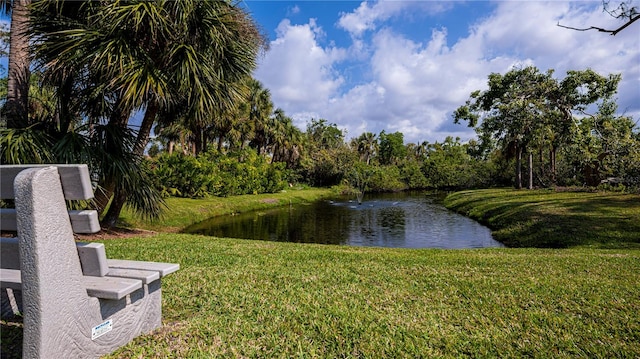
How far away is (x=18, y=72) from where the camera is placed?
7.24 m

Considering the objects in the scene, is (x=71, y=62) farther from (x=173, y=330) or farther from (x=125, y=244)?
(x=173, y=330)

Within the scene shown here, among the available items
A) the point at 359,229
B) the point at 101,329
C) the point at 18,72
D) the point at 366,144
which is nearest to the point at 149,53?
the point at 18,72

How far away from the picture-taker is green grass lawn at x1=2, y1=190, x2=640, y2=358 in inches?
116

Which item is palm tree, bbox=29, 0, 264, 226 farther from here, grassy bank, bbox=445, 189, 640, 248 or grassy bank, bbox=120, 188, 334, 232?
grassy bank, bbox=445, 189, 640, 248

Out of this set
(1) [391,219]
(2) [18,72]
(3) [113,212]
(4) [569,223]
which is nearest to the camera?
(2) [18,72]

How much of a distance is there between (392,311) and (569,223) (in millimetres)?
13494

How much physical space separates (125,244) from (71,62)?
3.97 meters

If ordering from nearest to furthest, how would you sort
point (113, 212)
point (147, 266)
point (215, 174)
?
point (147, 266) < point (113, 212) < point (215, 174)

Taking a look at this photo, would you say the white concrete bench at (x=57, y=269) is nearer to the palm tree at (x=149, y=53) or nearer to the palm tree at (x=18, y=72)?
the palm tree at (x=149, y=53)

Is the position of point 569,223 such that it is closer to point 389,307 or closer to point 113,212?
point 389,307

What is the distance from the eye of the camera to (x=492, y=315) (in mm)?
3646

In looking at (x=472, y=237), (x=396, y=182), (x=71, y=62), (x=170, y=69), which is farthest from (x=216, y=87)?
(x=396, y=182)

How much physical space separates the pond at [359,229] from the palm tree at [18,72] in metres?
9.69

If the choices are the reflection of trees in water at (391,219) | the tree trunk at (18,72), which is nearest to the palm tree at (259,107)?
the reflection of trees in water at (391,219)
